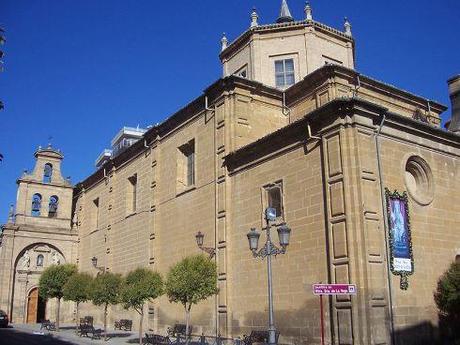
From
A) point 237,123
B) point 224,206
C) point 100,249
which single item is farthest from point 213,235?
point 100,249

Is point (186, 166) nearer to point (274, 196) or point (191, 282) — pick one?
point (274, 196)

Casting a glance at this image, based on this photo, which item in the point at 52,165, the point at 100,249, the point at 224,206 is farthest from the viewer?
the point at 52,165

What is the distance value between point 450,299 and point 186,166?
13.3 metres

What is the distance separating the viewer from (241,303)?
18.0 metres

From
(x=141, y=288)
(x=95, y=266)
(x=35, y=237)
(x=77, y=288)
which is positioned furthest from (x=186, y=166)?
(x=35, y=237)

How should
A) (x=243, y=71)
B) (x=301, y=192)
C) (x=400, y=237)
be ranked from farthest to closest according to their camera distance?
(x=243, y=71), (x=301, y=192), (x=400, y=237)

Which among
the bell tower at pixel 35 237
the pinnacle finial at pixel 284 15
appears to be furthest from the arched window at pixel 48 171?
the pinnacle finial at pixel 284 15

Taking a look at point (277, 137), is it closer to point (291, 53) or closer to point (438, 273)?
point (438, 273)

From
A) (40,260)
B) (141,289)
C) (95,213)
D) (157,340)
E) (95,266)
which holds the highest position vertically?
(95,213)

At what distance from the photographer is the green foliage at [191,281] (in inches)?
647

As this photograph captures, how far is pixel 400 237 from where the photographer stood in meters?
14.3

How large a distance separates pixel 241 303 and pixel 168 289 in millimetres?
2877

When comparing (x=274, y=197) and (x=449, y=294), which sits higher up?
(x=274, y=197)

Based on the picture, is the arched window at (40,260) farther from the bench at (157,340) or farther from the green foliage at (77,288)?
the bench at (157,340)
